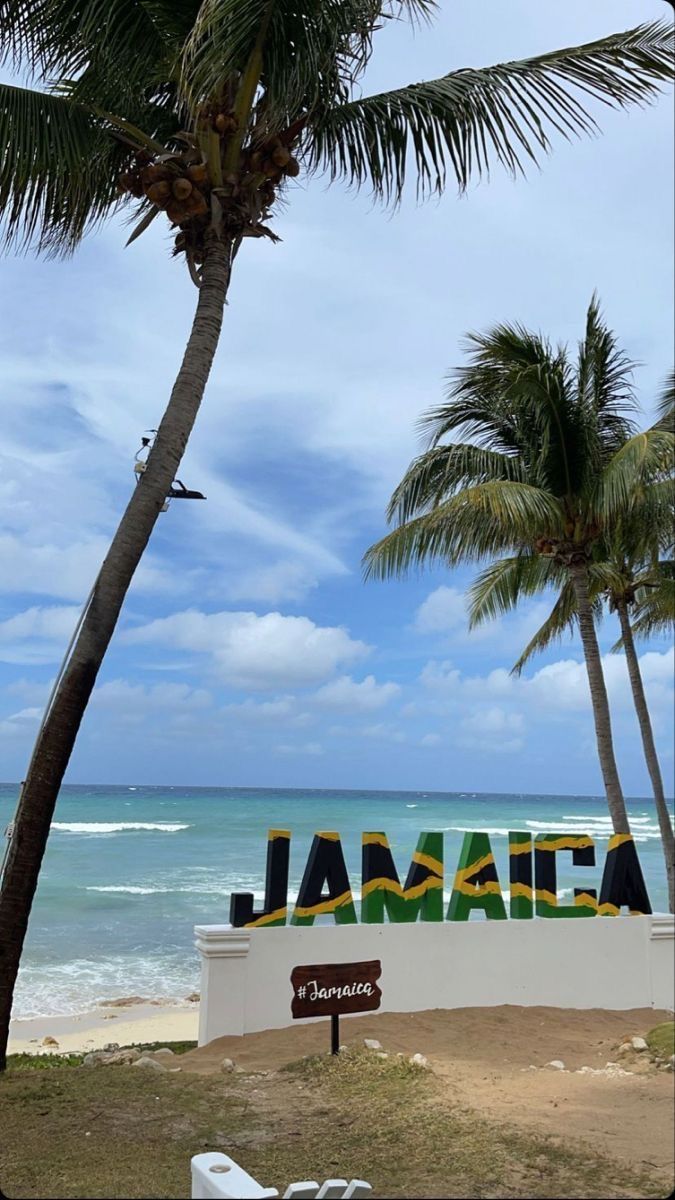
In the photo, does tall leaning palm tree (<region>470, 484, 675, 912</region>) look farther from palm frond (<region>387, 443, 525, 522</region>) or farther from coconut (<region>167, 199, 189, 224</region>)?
coconut (<region>167, 199, 189, 224</region>)

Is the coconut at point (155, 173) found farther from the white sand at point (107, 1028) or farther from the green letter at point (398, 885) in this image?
the white sand at point (107, 1028)

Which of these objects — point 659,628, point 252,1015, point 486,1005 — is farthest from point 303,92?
point 659,628

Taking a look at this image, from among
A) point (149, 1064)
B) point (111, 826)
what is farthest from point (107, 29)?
point (111, 826)

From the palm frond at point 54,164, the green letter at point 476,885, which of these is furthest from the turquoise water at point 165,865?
the palm frond at point 54,164

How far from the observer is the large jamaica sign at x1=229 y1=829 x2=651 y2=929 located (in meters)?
6.80

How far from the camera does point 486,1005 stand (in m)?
7.12

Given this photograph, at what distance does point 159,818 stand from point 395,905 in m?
43.6

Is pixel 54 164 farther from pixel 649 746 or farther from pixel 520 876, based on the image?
pixel 649 746

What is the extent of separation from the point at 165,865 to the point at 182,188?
87.3 feet

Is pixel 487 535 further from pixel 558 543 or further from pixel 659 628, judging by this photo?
pixel 659 628

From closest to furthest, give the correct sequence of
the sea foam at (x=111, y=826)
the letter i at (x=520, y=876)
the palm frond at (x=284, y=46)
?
the palm frond at (x=284, y=46), the letter i at (x=520, y=876), the sea foam at (x=111, y=826)

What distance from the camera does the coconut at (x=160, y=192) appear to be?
5.59 metres

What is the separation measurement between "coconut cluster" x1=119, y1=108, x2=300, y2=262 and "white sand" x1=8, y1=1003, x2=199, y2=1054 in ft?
22.6

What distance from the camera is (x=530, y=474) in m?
9.80
